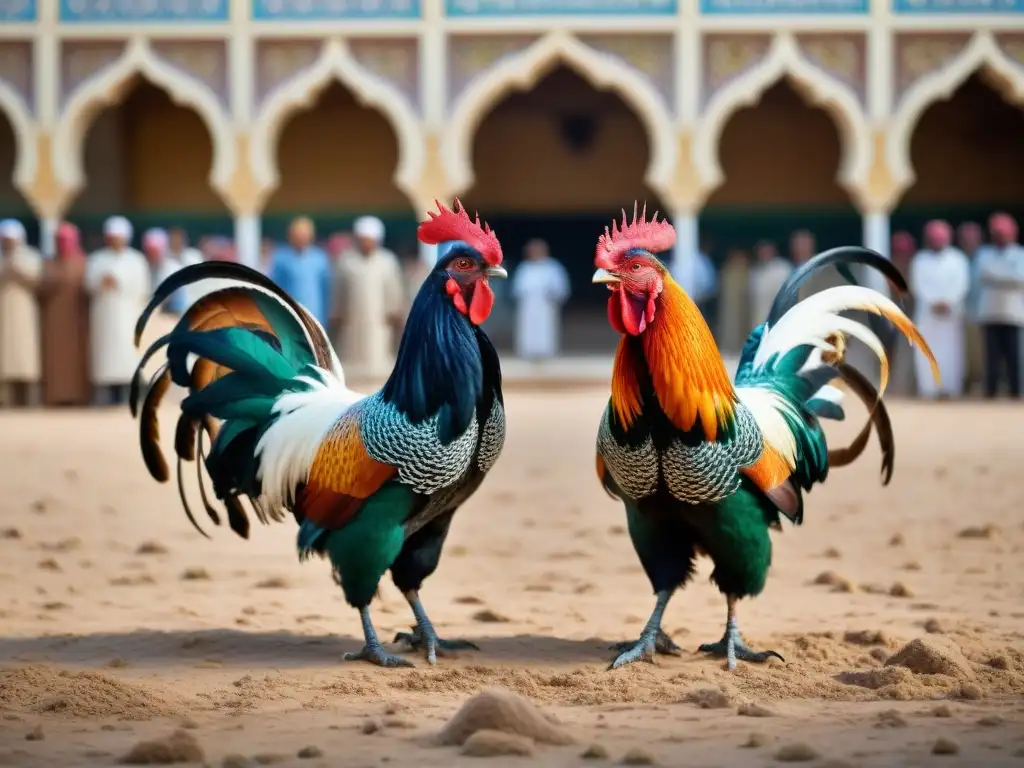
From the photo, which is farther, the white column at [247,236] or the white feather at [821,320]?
the white column at [247,236]

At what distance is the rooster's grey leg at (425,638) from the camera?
5305mm

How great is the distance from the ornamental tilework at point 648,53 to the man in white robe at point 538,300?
2.96m

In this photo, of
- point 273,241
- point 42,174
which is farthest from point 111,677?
point 273,241

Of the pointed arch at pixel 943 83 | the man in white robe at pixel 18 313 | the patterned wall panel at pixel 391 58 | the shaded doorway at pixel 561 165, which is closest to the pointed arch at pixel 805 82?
the pointed arch at pixel 943 83

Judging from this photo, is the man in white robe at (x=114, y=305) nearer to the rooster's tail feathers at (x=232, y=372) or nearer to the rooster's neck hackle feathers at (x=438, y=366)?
the rooster's tail feathers at (x=232, y=372)

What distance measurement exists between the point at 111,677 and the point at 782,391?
2419 mm

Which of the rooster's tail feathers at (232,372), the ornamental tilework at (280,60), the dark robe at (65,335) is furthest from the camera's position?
the ornamental tilework at (280,60)

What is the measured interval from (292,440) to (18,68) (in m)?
14.9

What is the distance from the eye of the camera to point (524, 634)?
5.77 m

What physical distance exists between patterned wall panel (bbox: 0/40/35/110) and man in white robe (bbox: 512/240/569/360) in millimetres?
6315

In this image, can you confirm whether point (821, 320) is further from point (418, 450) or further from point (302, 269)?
point (302, 269)

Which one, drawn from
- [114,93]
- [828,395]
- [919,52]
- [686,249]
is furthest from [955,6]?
[828,395]

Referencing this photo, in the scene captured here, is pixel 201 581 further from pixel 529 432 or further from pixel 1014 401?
pixel 1014 401

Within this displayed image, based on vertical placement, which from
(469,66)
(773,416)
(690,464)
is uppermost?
(469,66)
